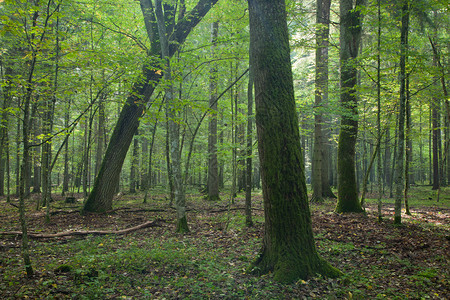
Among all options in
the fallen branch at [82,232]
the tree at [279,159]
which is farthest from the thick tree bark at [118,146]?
the tree at [279,159]

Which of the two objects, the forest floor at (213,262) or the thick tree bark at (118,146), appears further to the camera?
the thick tree bark at (118,146)

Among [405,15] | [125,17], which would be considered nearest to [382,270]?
[405,15]

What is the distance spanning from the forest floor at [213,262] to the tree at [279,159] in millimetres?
280

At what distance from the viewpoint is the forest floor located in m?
3.50

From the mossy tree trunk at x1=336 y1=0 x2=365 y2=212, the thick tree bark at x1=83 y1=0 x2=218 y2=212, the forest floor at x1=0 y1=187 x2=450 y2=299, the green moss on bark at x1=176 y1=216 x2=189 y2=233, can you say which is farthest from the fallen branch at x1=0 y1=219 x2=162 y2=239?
the mossy tree trunk at x1=336 y1=0 x2=365 y2=212

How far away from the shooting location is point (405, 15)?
21.1 ft

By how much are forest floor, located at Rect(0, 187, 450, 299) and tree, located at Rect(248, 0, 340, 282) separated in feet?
0.92

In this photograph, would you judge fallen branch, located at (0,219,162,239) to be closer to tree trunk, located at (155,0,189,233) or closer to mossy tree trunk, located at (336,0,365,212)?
tree trunk, located at (155,0,189,233)

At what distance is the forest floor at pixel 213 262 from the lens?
11.5 feet

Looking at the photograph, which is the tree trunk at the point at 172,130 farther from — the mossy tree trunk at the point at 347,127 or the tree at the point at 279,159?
the mossy tree trunk at the point at 347,127

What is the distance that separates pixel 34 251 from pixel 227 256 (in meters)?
4.07

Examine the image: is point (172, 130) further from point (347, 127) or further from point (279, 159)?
point (347, 127)

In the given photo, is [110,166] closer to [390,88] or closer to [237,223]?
[237,223]

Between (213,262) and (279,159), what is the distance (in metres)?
2.57
